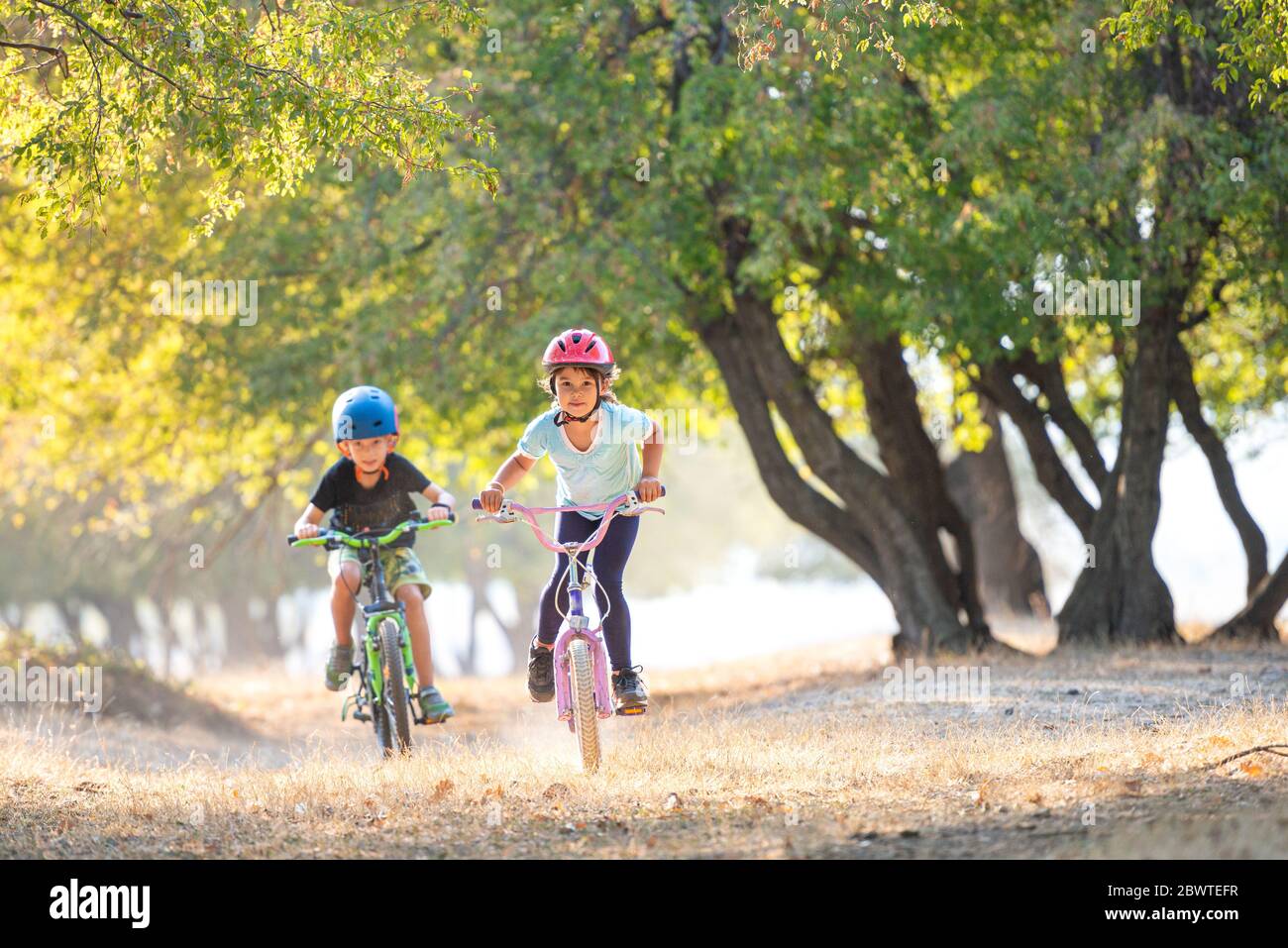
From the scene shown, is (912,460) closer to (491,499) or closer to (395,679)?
(395,679)

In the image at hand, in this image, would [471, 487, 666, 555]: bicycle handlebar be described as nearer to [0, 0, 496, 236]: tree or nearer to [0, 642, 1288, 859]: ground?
[0, 642, 1288, 859]: ground

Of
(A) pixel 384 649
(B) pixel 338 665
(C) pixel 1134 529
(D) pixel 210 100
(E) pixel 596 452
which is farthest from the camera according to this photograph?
(C) pixel 1134 529

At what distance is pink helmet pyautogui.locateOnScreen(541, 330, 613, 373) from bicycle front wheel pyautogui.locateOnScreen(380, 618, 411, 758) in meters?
1.88

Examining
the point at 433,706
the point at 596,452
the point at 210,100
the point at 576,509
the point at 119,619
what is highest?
the point at 210,100

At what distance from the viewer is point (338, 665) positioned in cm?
822

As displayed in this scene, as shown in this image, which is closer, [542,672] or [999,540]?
[542,672]

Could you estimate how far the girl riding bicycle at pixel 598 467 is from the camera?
7270 mm

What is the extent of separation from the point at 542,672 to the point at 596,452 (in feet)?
3.85

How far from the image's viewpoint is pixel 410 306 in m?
14.8

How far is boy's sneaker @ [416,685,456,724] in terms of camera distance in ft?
26.6

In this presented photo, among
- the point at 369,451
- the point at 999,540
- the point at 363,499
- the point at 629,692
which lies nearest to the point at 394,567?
the point at 363,499

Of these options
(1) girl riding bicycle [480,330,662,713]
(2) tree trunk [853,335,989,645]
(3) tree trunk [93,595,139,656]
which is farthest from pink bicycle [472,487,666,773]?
(3) tree trunk [93,595,139,656]
